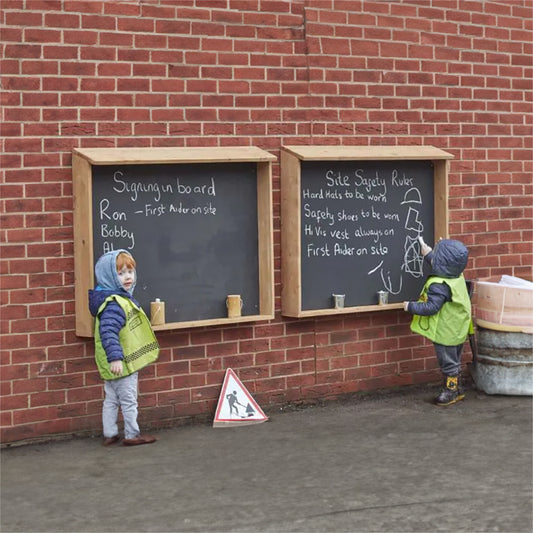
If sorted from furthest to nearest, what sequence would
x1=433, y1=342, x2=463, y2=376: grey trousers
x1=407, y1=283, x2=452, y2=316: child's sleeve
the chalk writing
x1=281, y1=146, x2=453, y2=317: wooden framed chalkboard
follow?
x1=433, y1=342, x2=463, y2=376: grey trousers → x1=407, y1=283, x2=452, y2=316: child's sleeve → x1=281, y1=146, x2=453, y2=317: wooden framed chalkboard → the chalk writing

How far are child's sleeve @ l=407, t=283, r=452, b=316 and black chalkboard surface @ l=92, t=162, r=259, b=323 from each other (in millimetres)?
1273

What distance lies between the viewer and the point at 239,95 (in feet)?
26.9

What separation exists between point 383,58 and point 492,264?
2.06m

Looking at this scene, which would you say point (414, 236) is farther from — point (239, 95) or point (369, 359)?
point (239, 95)

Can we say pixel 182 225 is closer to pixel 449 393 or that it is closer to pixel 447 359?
pixel 447 359

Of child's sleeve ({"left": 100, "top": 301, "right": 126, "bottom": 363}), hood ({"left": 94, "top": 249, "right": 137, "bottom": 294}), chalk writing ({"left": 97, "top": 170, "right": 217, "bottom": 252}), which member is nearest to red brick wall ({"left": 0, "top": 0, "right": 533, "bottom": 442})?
chalk writing ({"left": 97, "top": 170, "right": 217, "bottom": 252})

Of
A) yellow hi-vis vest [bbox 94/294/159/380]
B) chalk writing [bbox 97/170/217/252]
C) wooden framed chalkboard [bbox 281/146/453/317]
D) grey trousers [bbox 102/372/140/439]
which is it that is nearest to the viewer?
yellow hi-vis vest [bbox 94/294/159/380]

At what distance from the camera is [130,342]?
24.2ft

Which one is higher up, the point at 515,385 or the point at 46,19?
the point at 46,19

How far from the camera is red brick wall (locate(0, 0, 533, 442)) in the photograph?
7484 millimetres

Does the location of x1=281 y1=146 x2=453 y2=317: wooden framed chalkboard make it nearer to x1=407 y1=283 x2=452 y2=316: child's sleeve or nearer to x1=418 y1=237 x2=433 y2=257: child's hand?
x1=418 y1=237 x2=433 y2=257: child's hand

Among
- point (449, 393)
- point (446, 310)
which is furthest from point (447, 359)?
point (446, 310)

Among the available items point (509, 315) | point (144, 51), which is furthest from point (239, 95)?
point (509, 315)

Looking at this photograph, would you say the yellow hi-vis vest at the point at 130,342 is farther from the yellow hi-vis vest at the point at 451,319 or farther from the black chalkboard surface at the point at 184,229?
the yellow hi-vis vest at the point at 451,319
